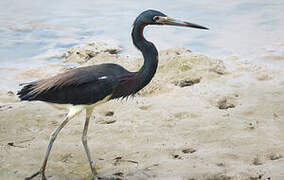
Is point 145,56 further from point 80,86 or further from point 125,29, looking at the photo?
point 125,29

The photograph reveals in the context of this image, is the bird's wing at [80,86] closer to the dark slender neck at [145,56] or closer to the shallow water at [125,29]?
the dark slender neck at [145,56]

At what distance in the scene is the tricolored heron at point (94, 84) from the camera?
4.76 m

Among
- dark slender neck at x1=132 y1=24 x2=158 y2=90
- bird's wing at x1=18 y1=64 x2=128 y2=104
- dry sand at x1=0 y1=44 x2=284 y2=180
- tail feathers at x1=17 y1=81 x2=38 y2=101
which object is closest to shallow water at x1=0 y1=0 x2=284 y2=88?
dry sand at x1=0 y1=44 x2=284 y2=180

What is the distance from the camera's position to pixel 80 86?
481cm

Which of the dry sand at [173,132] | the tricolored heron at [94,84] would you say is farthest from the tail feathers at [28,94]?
the dry sand at [173,132]

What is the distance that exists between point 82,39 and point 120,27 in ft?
4.37

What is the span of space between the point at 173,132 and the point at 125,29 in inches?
240

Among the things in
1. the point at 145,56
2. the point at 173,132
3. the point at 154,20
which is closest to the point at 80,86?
the point at 145,56

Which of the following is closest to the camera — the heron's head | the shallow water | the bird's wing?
the bird's wing

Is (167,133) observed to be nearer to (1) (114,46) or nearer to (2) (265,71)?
(2) (265,71)

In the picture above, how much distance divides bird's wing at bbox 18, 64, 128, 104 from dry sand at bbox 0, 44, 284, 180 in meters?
0.79

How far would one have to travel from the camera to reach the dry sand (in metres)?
4.97

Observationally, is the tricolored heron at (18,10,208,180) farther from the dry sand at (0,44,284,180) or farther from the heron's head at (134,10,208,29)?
the dry sand at (0,44,284,180)

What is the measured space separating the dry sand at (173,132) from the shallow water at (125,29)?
1474 millimetres
